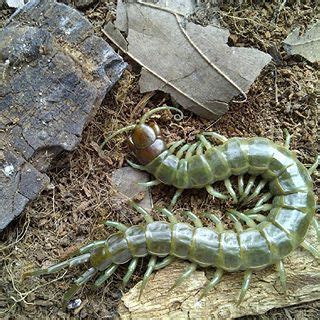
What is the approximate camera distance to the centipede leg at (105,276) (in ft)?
12.6

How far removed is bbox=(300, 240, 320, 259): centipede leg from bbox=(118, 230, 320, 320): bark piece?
0.04m

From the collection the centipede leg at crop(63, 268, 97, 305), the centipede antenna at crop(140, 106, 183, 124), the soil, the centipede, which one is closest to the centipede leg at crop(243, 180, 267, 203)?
the centipede

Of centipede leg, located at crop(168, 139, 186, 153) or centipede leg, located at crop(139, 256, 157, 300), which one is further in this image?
centipede leg, located at crop(168, 139, 186, 153)

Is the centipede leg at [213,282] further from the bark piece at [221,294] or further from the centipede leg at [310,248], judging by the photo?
the centipede leg at [310,248]

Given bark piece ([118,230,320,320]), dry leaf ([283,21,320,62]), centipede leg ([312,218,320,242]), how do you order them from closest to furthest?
bark piece ([118,230,320,320])
centipede leg ([312,218,320,242])
dry leaf ([283,21,320,62])

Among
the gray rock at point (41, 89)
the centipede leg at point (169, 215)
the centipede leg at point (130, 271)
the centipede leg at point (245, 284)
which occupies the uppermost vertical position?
the gray rock at point (41, 89)

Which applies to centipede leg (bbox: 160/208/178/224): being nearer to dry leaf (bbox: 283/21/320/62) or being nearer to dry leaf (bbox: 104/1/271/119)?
dry leaf (bbox: 104/1/271/119)

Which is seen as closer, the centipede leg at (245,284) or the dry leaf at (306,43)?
the centipede leg at (245,284)

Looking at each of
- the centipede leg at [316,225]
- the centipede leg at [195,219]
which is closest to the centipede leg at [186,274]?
the centipede leg at [195,219]

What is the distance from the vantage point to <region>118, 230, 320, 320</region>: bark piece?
3.73 m

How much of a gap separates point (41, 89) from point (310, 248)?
2107mm

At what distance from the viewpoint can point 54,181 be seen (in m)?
4.03

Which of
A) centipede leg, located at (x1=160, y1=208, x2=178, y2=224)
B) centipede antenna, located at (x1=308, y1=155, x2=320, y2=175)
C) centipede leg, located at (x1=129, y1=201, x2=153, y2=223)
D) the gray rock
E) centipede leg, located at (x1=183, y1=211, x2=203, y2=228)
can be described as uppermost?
the gray rock

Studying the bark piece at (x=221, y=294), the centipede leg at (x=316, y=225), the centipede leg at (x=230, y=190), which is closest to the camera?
the bark piece at (x=221, y=294)
